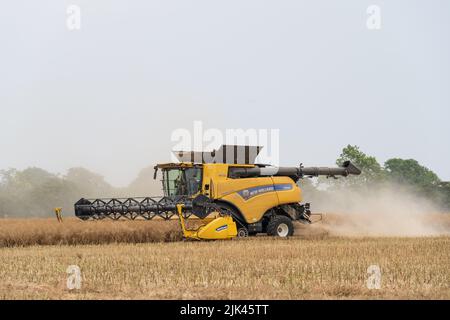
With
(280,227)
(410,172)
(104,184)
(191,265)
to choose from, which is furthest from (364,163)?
(191,265)

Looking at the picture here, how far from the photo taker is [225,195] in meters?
19.2

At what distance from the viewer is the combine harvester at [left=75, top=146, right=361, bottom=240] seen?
740 inches

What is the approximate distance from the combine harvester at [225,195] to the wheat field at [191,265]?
91 centimetres

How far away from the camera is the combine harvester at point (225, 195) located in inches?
740

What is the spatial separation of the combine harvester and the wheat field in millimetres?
913

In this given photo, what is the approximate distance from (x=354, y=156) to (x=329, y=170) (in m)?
36.7

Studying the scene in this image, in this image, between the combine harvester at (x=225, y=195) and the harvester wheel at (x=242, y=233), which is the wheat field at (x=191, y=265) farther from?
the harvester wheel at (x=242, y=233)

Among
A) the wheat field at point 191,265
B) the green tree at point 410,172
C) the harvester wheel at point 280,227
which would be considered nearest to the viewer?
the wheat field at point 191,265

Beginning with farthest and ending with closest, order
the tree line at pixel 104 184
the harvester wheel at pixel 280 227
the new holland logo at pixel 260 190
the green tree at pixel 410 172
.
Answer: the green tree at pixel 410 172
the tree line at pixel 104 184
the harvester wheel at pixel 280 227
the new holland logo at pixel 260 190

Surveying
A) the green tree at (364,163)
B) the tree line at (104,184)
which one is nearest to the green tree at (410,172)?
the tree line at (104,184)

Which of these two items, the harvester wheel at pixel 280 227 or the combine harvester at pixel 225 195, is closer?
the combine harvester at pixel 225 195

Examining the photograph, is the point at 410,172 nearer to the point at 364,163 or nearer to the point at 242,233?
the point at 364,163
